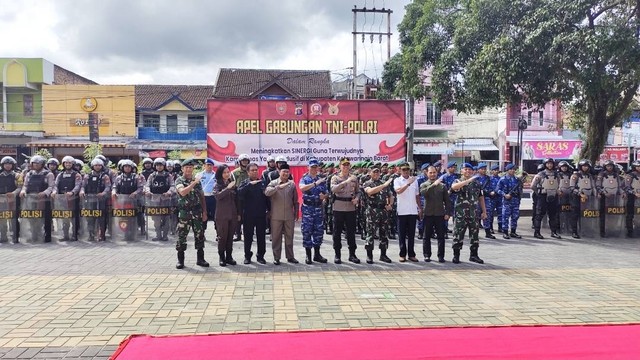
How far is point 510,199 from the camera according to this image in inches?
452

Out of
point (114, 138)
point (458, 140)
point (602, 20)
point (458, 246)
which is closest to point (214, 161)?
point (458, 246)

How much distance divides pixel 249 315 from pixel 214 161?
27.6 ft

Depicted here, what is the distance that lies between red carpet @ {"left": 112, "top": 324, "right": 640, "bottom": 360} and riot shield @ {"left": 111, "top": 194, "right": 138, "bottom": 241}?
633 cm

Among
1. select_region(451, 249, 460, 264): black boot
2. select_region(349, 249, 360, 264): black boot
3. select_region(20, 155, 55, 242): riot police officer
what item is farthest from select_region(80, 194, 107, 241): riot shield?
select_region(451, 249, 460, 264): black boot

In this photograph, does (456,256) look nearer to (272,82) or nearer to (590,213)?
(590,213)

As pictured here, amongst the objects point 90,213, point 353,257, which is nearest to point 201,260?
point 353,257

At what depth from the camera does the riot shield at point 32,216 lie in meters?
10.3

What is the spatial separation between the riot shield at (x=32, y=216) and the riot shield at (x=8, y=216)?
6.3 inches

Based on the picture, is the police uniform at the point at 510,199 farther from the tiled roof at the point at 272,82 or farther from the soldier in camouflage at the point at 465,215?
the tiled roof at the point at 272,82

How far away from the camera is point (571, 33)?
1039 cm

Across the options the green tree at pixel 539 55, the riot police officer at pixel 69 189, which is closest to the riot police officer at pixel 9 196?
the riot police officer at pixel 69 189

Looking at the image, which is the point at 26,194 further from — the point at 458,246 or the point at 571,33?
the point at 571,33

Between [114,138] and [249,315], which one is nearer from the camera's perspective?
[249,315]

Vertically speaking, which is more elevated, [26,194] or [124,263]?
[26,194]
